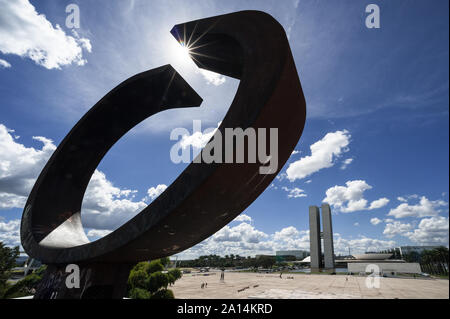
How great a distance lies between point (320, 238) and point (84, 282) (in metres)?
75.7

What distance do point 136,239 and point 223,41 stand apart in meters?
5.80

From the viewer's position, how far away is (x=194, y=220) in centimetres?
625

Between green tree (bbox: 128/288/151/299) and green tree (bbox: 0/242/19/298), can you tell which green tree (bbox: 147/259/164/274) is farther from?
green tree (bbox: 0/242/19/298)

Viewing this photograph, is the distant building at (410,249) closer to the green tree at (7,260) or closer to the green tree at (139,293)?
the green tree at (139,293)

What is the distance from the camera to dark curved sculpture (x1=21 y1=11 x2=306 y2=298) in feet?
17.7

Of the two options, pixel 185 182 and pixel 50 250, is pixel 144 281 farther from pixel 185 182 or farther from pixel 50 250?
pixel 185 182

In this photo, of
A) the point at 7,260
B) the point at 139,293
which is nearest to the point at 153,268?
the point at 139,293

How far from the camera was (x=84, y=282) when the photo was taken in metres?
7.44

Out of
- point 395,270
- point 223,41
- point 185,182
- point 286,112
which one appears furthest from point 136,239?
point 395,270

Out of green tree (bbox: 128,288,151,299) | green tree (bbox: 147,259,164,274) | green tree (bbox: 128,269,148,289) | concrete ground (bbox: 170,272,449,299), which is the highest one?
green tree (bbox: 147,259,164,274)

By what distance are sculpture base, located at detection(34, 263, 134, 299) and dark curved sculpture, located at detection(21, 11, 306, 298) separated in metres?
0.09

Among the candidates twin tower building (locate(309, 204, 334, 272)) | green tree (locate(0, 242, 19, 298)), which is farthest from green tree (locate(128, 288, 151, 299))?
twin tower building (locate(309, 204, 334, 272))

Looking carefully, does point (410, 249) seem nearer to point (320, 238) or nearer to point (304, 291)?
point (320, 238)

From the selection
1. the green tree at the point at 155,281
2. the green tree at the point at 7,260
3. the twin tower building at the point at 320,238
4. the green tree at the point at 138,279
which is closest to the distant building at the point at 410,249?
the twin tower building at the point at 320,238
